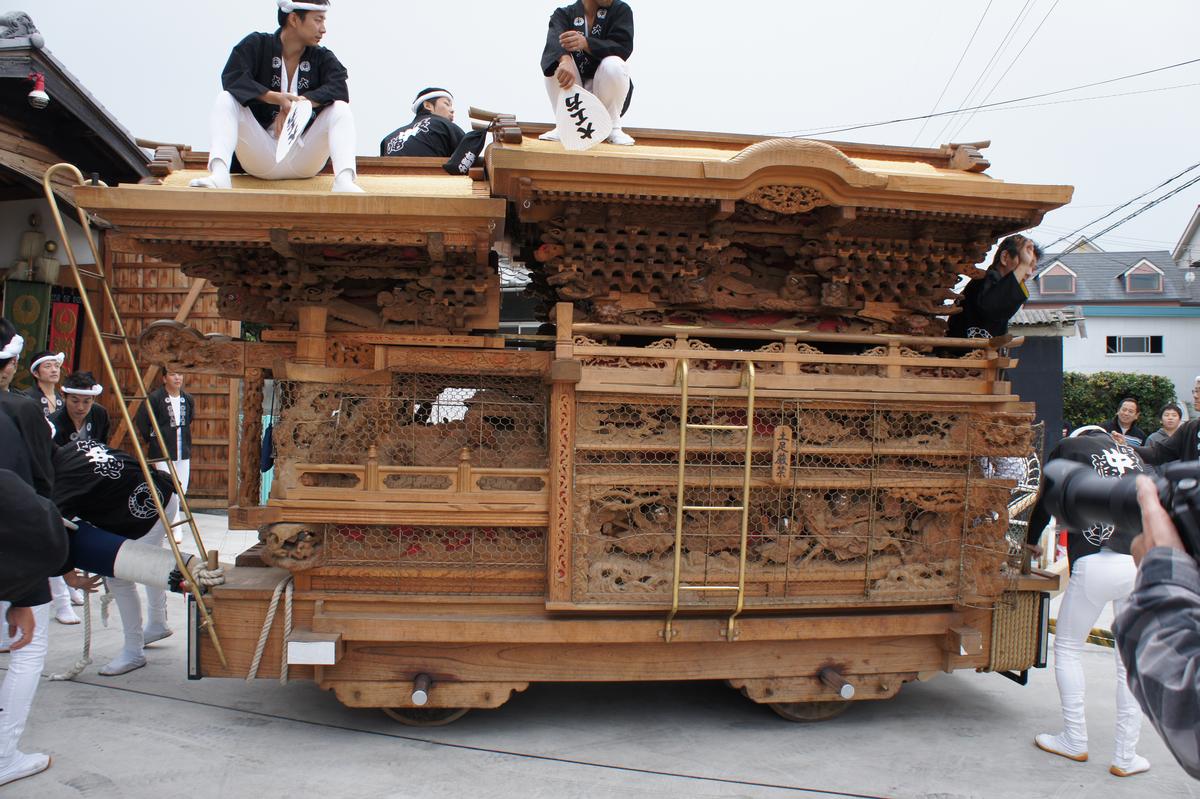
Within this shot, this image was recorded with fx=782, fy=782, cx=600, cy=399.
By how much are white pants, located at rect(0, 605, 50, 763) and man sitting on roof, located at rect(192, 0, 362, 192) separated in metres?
2.61

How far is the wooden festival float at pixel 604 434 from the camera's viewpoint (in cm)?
424

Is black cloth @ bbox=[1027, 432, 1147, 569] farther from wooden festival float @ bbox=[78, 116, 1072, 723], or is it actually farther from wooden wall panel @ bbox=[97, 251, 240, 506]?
wooden wall panel @ bbox=[97, 251, 240, 506]

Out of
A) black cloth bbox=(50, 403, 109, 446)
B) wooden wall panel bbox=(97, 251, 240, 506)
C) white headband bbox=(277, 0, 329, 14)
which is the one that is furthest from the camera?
wooden wall panel bbox=(97, 251, 240, 506)

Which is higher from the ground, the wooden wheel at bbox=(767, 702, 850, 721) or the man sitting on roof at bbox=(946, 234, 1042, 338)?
the man sitting on roof at bbox=(946, 234, 1042, 338)

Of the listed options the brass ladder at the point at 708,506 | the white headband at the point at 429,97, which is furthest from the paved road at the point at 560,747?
the white headband at the point at 429,97

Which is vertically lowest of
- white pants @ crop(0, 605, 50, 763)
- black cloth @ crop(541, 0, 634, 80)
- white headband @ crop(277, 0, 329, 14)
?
white pants @ crop(0, 605, 50, 763)

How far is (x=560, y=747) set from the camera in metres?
4.28

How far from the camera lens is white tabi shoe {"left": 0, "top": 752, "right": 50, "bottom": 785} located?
371 cm

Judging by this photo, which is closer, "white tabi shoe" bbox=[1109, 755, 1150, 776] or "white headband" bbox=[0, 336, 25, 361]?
"white headband" bbox=[0, 336, 25, 361]

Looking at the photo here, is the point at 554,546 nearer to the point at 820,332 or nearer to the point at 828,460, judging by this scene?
the point at 828,460

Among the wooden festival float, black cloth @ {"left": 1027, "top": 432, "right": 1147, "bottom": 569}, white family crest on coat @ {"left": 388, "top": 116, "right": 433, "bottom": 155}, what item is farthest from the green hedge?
white family crest on coat @ {"left": 388, "top": 116, "right": 433, "bottom": 155}

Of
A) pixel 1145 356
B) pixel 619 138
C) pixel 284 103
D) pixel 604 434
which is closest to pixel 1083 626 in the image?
pixel 604 434

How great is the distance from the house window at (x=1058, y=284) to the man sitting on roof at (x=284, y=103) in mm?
31476

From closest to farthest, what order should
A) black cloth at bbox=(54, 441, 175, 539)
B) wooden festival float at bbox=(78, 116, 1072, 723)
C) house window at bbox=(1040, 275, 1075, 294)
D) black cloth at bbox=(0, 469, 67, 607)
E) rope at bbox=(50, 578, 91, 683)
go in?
1. black cloth at bbox=(0, 469, 67, 607)
2. wooden festival float at bbox=(78, 116, 1072, 723)
3. black cloth at bbox=(54, 441, 175, 539)
4. rope at bbox=(50, 578, 91, 683)
5. house window at bbox=(1040, 275, 1075, 294)
